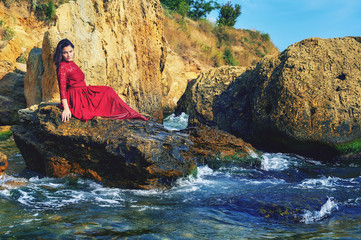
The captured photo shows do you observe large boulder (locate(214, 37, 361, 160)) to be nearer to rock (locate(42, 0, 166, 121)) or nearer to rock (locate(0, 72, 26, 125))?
rock (locate(42, 0, 166, 121))

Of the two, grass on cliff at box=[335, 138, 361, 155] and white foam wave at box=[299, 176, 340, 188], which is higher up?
grass on cliff at box=[335, 138, 361, 155]

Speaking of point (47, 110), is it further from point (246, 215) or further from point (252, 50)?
point (252, 50)

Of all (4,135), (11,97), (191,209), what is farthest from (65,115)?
(11,97)

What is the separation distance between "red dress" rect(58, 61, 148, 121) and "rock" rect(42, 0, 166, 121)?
8.77ft

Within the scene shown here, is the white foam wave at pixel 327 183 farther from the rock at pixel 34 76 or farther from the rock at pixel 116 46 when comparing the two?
the rock at pixel 34 76

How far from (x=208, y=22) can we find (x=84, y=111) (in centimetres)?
3243

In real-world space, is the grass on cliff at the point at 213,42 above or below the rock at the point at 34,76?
above

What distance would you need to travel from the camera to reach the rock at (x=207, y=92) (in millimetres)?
10839

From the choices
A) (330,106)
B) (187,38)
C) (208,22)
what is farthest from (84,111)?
(208,22)

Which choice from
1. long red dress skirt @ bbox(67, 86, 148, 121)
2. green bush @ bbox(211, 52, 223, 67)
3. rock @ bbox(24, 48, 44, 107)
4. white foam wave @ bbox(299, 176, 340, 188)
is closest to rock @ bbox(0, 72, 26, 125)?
rock @ bbox(24, 48, 44, 107)

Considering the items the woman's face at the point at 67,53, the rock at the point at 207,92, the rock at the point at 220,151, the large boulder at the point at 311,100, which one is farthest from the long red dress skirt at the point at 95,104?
the rock at the point at 207,92

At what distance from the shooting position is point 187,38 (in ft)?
105

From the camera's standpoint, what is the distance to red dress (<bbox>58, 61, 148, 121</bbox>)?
614cm

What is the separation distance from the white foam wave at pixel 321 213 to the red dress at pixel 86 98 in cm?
353
